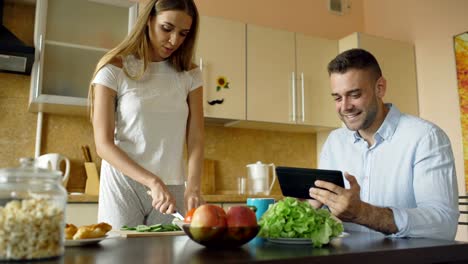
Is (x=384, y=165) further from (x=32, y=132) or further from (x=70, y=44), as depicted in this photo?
(x=32, y=132)

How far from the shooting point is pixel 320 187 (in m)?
1.09

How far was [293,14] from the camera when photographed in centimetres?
359

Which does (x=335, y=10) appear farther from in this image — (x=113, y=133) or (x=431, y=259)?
(x=431, y=259)

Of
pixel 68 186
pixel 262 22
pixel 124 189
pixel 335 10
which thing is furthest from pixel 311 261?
pixel 335 10

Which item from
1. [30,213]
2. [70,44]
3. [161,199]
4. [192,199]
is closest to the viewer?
[30,213]

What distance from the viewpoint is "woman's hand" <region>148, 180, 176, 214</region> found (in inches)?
46.4

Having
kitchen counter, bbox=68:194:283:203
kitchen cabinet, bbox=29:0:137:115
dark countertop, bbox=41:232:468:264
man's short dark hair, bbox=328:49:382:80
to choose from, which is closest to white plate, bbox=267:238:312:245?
dark countertop, bbox=41:232:468:264

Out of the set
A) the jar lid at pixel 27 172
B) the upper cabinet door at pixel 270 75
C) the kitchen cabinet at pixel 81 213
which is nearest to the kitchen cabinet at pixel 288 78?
the upper cabinet door at pixel 270 75

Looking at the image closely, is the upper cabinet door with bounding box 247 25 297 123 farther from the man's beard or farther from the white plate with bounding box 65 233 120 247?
the white plate with bounding box 65 233 120 247

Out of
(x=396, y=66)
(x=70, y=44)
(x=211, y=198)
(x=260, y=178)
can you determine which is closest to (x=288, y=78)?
(x=260, y=178)

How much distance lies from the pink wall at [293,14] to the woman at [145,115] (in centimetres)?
176

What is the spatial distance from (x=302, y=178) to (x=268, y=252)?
367 mm

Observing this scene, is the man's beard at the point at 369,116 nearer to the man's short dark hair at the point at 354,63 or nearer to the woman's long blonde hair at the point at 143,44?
the man's short dark hair at the point at 354,63

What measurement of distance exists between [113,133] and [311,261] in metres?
0.88
